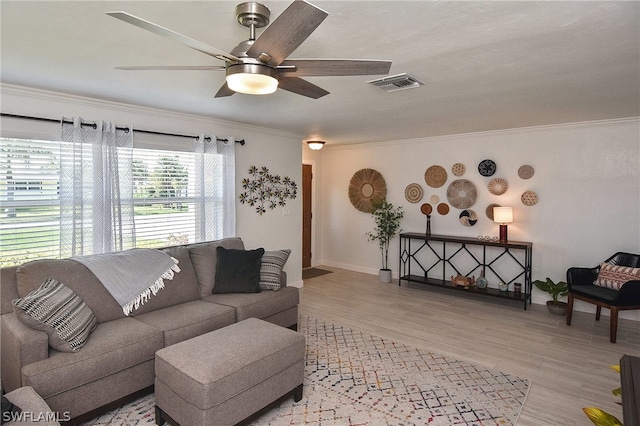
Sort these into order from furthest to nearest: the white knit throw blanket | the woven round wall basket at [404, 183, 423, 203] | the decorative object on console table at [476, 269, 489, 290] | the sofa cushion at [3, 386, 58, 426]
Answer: the woven round wall basket at [404, 183, 423, 203]
the decorative object on console table at [476, 269, 489, 290]
the white knit throw blanket
the sofa cushion at [3, 386, 58, 426]

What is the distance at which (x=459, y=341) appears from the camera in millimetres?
3762

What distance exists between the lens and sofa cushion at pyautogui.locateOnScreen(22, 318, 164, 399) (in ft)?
7.08

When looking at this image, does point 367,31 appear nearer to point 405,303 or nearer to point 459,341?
point 459,341

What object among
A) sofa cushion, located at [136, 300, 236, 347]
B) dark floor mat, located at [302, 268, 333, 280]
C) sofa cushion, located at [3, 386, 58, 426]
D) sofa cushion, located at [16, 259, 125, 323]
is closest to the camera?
sofa cushion, located at [3, 386, 58, 426]

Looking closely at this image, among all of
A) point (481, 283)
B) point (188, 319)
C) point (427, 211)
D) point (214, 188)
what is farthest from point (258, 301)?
point (427, 211)

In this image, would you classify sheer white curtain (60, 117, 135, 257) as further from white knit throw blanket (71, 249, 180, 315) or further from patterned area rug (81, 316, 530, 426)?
patterned area rug (81, 316, 530, 426)

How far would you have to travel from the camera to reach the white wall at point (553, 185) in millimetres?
4434

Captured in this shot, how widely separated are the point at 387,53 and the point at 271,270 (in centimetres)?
235

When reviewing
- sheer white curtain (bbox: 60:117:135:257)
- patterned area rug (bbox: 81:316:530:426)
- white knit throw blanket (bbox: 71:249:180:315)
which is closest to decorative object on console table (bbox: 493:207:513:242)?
patterned area rug (bbox: 81:316:530:426)

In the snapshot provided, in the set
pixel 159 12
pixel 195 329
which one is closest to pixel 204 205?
pixel 195 329

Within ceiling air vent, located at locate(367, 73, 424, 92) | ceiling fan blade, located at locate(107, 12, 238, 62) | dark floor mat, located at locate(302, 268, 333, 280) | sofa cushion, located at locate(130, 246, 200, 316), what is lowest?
dark floor mat, located at locate(302, 268, 333, 280)

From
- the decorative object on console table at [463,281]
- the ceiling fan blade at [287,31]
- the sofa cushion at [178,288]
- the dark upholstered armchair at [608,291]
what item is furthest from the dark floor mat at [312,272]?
the ceiling fan blade at [287,31]

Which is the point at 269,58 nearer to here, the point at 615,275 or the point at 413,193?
the point at 615,275

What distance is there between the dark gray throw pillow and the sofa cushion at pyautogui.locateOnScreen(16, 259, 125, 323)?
95 centimetres
